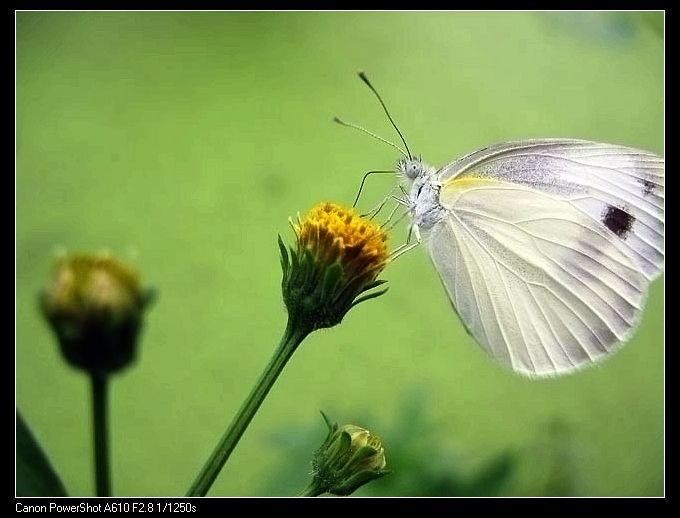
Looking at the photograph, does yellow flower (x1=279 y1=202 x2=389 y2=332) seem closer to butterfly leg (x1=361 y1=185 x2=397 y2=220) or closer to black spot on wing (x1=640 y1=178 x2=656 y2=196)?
butterfly leg (x1=361 y1=185 x2=397 y2=220)

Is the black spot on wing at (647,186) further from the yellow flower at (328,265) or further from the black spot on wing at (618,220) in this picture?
the yellow flower at (328,265)

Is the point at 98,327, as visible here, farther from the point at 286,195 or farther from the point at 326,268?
the point at 286,195

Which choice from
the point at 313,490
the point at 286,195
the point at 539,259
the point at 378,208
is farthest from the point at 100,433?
the point at 286,195

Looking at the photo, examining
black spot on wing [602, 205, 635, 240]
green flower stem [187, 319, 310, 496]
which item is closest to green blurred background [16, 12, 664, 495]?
black spot on wing [602, 205, 635, 240]

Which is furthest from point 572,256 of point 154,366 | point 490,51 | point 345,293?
point 154,366

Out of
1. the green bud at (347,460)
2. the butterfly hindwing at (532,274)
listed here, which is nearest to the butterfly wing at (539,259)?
the butterfly hindwing at (532,274)

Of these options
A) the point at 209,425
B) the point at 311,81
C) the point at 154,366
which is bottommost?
the point at 209,425

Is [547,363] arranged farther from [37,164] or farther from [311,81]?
[37,164]
